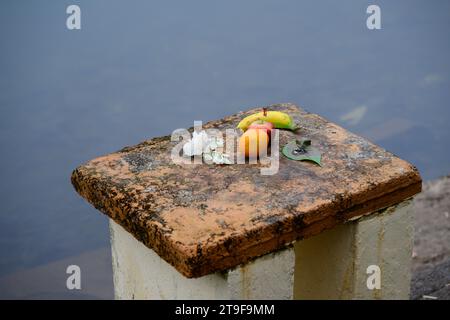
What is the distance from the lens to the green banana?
7.70 feet

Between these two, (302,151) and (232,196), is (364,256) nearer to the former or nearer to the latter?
(302,151)

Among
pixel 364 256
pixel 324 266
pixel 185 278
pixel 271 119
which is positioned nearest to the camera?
pixel 185 278

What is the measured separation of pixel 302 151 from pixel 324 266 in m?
0.37

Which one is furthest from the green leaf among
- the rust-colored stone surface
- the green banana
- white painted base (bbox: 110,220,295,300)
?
white painted base (bbox: 110,220,295,300)

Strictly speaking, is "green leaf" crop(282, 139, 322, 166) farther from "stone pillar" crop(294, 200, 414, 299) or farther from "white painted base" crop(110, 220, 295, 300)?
"white painted base" crop(110, 220, 295, 300)

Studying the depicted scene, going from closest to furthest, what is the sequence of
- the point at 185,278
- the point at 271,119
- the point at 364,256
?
the point at 185,278, the point at 364,256, the point at 271,119

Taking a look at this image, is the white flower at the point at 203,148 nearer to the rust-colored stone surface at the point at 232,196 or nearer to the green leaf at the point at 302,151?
the rust-colored stone surface at the point at 232,196

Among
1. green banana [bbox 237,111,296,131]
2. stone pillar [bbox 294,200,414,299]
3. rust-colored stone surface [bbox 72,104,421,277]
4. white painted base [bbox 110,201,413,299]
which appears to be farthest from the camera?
green banana [bbox 237,111,296,131]

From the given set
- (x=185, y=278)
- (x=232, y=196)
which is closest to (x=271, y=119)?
(x=232, y=196)

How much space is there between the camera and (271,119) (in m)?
2.37

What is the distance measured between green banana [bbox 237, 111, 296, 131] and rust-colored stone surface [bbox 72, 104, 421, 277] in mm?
67

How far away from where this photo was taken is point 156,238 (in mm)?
1827
